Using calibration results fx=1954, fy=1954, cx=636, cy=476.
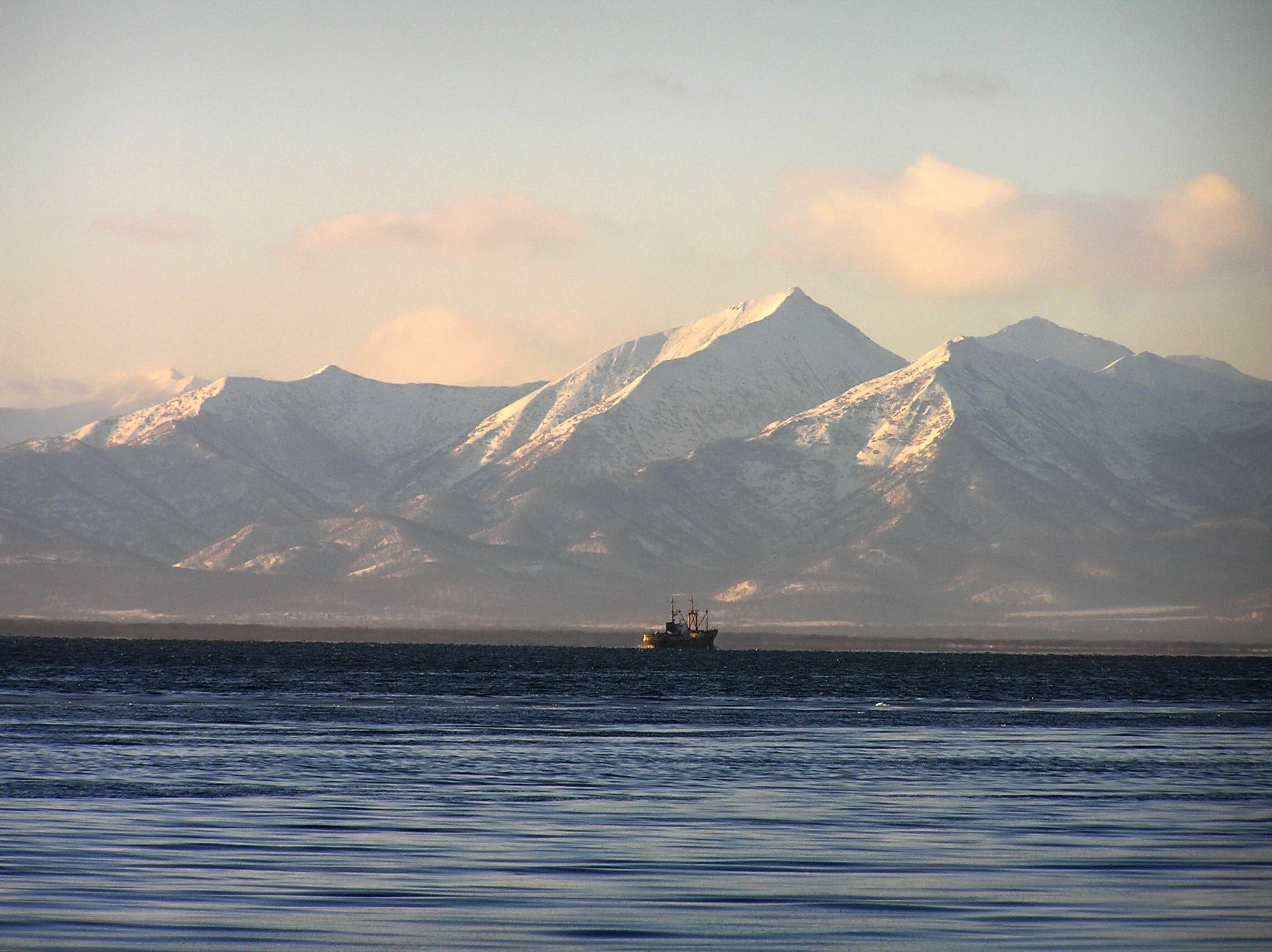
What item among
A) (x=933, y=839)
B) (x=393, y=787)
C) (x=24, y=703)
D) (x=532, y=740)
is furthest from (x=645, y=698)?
(x=933, y=839)

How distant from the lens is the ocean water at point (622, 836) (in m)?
34.5

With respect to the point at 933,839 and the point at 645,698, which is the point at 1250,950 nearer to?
the point at 933,839

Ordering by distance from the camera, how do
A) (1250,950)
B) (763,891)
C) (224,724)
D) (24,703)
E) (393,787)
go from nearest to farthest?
1. (1250,950)
2. (763,891)
3. (393,787)
4. (224,724)
5. (24,703)

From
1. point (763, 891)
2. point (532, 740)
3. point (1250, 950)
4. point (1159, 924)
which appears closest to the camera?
point (1250, 950)

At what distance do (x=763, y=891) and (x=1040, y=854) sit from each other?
367 inches

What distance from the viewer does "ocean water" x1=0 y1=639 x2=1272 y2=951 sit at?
34.5 metres

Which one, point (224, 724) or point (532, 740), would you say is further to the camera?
point (224, 724)

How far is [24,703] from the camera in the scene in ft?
364

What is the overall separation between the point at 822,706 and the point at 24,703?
50.2 meters

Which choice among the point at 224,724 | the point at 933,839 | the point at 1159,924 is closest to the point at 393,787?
the point at 933,839

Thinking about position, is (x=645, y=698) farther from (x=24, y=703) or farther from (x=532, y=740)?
(x=532, y=740)

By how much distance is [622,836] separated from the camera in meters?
47.4

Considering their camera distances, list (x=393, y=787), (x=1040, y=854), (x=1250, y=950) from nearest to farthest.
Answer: (x=1250, y=950)
(x=1040, y=854)
(x=393, y=787)

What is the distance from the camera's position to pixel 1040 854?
45.0m
